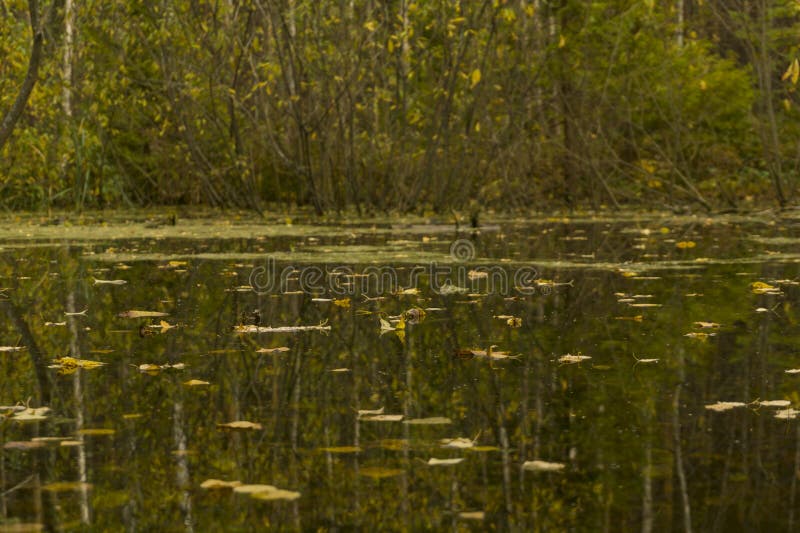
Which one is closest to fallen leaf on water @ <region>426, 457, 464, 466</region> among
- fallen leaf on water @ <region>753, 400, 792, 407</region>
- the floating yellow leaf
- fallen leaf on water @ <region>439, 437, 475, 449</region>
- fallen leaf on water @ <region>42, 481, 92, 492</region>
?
fallen leaf on water @ <region>439, 437, 475, 449</region>

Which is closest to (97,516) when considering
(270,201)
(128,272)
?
(128,272)

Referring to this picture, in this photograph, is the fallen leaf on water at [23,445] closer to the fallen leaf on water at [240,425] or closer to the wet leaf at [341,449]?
the fallen leaf on water at [240,425]

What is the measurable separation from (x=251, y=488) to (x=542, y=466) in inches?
36.5

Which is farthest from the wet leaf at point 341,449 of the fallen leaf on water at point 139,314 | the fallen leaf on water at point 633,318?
the fallen leaf on water at point 139,314

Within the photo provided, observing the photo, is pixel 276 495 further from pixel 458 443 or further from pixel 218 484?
pixel 458 443

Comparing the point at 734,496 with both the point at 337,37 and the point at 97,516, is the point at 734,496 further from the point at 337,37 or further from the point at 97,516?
the point at 337,37

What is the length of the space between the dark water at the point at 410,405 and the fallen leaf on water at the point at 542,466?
0.07 ft

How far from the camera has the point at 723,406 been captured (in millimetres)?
4988

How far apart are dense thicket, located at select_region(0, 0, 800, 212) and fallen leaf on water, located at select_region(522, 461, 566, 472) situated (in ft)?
39.2

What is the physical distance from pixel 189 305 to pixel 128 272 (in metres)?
2.95

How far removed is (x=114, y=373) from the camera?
5898 mm

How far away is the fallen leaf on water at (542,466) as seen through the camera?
4005 millimetres

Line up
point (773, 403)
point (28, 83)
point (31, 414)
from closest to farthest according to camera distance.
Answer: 1. point (31, 414)
2. point (773, 403)
3. point (28, 83)

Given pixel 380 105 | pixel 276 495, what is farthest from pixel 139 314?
pixel 380 105
